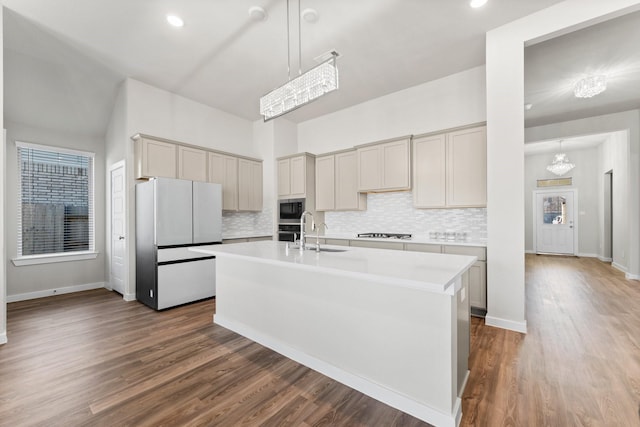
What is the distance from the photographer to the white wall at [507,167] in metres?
2.92

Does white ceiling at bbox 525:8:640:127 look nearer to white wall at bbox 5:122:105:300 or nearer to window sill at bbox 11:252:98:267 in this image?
white wall at bbox 5:122:105:300

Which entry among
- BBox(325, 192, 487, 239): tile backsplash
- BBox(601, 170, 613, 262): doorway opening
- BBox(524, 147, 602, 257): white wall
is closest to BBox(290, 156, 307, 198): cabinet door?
BBox(325, 192, 487, 239): tile backsplash

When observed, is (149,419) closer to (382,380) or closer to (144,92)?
(382,380)

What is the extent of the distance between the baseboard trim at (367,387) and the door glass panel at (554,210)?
952 cm

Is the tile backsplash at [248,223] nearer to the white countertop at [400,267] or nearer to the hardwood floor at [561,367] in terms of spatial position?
the white countertop at [400,267]

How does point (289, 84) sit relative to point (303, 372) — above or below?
above

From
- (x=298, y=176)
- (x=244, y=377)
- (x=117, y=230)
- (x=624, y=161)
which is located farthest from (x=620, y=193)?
(x=117, y=230)

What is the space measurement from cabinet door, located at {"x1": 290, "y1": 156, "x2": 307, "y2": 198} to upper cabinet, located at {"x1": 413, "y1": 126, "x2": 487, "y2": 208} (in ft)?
6.73

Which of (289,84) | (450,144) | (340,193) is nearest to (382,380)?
(289,84)

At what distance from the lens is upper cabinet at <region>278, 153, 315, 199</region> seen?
5238mm

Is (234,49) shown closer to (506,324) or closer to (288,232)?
(288,232)

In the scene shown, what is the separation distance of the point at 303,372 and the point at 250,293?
0.99 meters

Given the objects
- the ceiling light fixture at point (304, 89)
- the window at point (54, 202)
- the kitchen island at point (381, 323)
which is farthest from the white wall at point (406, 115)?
the window at point (54, 202)

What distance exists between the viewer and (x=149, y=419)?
66.9 inches
